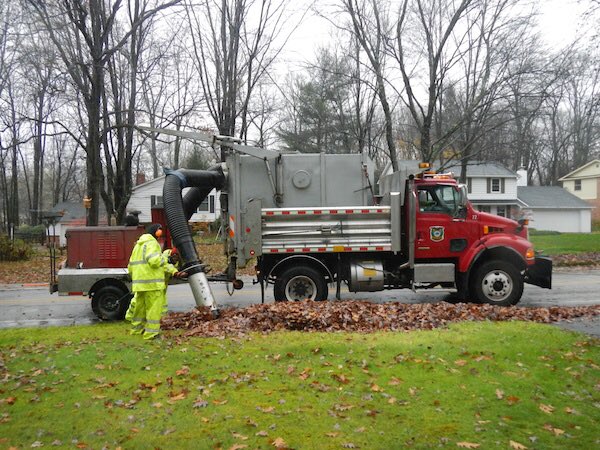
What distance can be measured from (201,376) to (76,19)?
14.1 m

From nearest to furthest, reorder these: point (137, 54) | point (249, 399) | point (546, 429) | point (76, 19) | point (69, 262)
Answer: point (546, 429), point (249, 399), point (69, 262), point (76, 19), point (137, 54)

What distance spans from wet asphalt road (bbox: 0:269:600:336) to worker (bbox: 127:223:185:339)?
2.53 meters

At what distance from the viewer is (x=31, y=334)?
27.0 ft

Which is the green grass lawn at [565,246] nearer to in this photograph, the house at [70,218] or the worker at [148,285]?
the worker at [148,285]

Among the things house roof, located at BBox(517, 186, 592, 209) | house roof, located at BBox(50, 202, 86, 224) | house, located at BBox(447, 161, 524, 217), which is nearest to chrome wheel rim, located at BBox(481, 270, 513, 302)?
house, located at BBox(447, 161, 524, 217)

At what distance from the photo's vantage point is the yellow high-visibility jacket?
7.79 m

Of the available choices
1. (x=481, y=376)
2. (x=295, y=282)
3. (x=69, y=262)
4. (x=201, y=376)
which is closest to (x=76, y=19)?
(x=69, y=262)

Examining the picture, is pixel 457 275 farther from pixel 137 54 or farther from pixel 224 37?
pixel 137 54

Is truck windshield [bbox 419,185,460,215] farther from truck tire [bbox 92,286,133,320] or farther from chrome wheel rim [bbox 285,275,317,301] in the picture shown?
truck tire [bbox 92,286,133,320]

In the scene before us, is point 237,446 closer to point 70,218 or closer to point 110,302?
point 110,302

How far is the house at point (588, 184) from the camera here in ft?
168

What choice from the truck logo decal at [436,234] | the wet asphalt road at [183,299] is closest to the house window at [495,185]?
the wet asphalt road at [183,299]

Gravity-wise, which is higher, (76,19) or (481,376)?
(76,19)

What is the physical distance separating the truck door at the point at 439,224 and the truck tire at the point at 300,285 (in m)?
1.98
